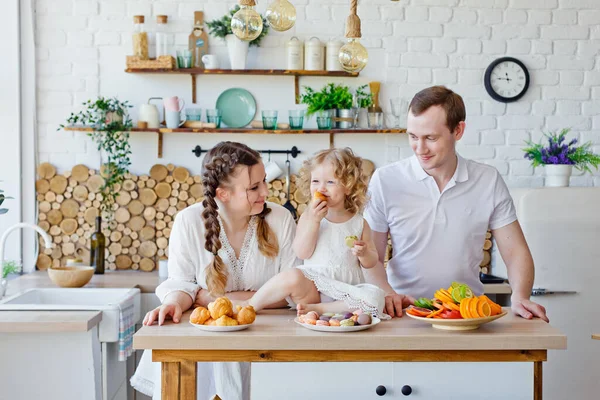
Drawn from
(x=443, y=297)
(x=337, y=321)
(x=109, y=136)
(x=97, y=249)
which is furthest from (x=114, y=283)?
(x=443, y=297)

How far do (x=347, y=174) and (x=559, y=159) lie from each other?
2.66m

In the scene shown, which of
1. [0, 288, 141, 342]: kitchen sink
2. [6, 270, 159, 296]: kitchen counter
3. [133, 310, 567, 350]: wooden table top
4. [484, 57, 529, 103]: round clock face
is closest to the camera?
[133, 310, 567, 350]: wooden table top

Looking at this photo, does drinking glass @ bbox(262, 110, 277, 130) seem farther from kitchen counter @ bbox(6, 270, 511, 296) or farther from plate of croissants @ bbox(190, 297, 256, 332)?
plate of croissants @ bbox(190, 297, 256, 332)

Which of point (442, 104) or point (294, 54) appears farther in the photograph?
point (294, 54)

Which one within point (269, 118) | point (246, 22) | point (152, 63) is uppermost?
point (152, 63)

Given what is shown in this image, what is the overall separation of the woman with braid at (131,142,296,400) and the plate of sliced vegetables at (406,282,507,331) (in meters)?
0.54

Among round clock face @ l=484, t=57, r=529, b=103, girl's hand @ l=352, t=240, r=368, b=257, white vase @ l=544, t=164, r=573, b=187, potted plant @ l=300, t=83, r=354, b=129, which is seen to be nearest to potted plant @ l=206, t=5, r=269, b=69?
potted plant @ l=300, t=83, r=354, b=129

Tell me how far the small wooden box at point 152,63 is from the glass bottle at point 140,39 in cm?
3

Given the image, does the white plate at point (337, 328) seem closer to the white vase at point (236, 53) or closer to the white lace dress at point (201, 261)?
the white lace dress at point (201, 261)

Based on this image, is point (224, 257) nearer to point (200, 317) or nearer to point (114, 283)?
point (200, 317)

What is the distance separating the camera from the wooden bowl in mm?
4289

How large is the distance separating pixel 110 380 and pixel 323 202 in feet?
6.39

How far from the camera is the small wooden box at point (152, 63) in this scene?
4902 mm

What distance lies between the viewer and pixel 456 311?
2.31 meters
